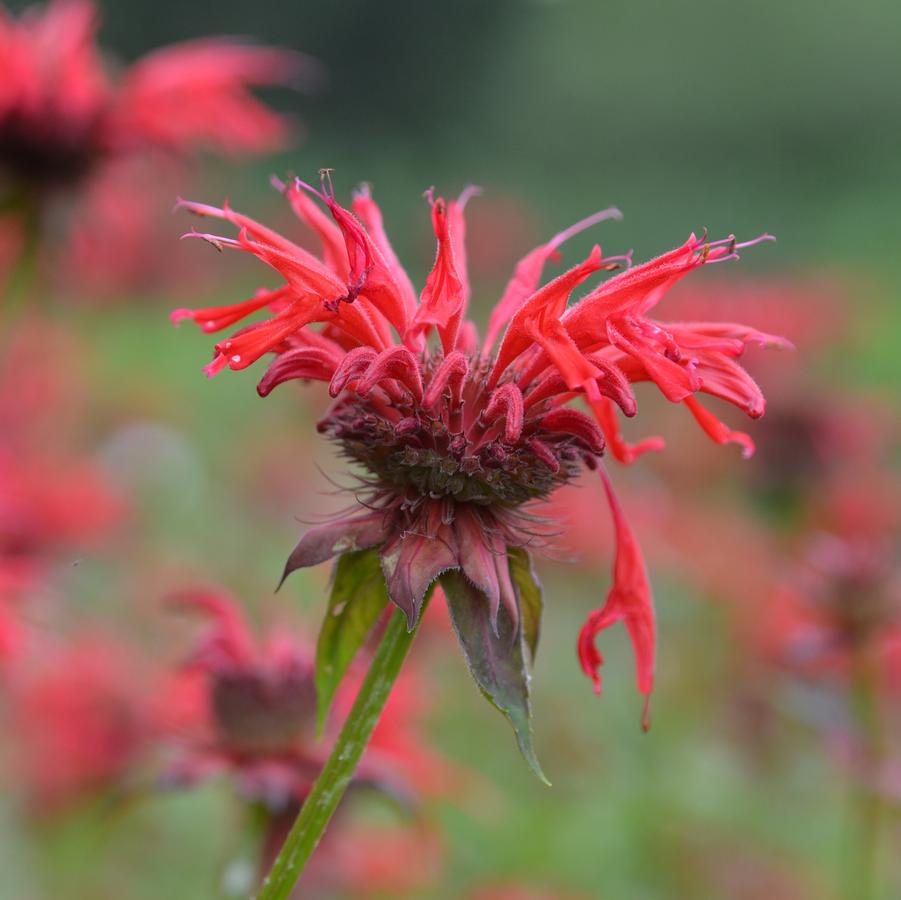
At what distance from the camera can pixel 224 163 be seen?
8023 mm

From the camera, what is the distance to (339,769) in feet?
2.88

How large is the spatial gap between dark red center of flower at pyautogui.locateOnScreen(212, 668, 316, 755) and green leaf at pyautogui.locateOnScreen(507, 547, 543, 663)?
1.89ft

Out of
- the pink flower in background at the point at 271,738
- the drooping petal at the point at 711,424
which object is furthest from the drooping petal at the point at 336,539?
the pink flower in background at the point at 271,738

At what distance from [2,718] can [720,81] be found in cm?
1043

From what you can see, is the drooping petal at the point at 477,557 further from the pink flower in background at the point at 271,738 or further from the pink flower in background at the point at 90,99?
the pink flower in background at the point at 90,99

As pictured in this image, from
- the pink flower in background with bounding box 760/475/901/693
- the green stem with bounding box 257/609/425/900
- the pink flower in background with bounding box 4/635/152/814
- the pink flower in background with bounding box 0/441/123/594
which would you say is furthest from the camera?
the pink flower in background with bounding box 0/441/123/594

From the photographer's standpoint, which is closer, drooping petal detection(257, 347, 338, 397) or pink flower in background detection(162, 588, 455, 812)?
drooping petal detection(257, 347, 338, 397)

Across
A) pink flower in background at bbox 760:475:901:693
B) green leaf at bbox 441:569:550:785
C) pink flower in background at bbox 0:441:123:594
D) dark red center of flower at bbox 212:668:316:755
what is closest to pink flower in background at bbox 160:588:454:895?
dark red center of flower at bbox 212:668:316:755

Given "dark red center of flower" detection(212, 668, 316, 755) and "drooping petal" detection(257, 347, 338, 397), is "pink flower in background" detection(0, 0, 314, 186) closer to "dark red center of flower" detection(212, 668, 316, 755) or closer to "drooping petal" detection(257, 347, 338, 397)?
"dark red center of flower" detection(212, 668, 316, 755)

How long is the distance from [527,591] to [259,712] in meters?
0.59

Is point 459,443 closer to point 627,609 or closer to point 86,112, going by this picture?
point 627,609

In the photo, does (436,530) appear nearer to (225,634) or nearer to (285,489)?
(225,634)

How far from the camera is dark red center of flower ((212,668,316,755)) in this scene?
57.5 inches

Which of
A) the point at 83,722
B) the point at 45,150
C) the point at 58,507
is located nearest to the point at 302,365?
the point at 45,150
